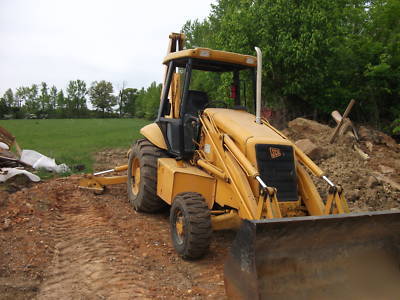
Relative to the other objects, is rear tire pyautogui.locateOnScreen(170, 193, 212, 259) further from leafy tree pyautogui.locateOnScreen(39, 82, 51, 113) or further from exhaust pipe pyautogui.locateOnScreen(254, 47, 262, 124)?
leafy tree pyautogui.locateOnScreen(39, 82, 51, 113)

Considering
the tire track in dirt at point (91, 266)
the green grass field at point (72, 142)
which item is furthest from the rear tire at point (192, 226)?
the green grass field at point (72, 142)

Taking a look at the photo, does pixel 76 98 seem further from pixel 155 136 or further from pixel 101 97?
pixel 155 136

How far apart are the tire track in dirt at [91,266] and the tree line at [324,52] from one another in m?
9.45

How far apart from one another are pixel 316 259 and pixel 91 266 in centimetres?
246

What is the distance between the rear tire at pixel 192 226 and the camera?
4438mm

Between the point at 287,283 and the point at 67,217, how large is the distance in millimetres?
4031

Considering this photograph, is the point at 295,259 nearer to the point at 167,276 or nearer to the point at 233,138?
the point at 167,276

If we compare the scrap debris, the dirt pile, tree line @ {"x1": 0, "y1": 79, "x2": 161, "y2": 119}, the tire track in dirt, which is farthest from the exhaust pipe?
tree line @ {"x1": 0, "y1": 79, "x2": 161, "y2": 119}

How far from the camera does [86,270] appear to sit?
14.0ft

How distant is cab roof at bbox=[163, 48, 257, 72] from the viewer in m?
5.50

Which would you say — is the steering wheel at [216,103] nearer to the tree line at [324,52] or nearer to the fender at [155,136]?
the fender at [155,136]

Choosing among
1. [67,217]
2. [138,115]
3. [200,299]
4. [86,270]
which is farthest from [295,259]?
[138,115]

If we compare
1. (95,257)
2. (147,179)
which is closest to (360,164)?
(147,179)

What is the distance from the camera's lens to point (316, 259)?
3596mm
